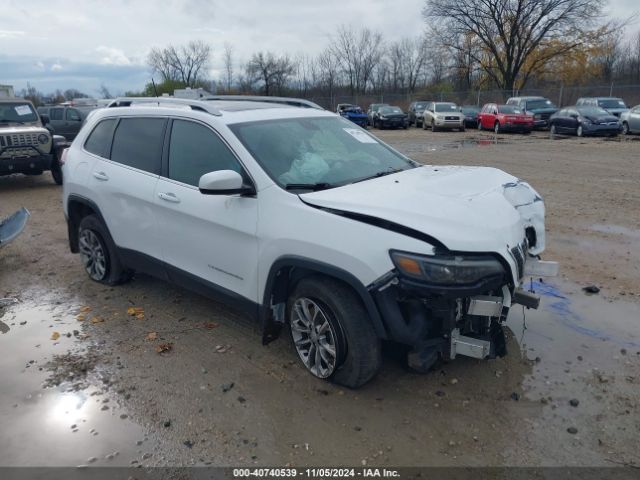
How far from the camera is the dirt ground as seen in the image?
3.02m

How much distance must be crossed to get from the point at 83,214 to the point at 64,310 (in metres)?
1.17

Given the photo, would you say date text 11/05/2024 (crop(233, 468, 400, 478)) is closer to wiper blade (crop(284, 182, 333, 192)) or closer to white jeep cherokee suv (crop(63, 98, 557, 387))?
white jeep cherokee suv (crop(63, 98, 557, 387))

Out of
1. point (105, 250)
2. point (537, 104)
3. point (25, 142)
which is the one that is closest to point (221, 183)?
point (105, 250)

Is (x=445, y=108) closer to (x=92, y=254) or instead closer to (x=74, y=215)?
(x=74, y=215)

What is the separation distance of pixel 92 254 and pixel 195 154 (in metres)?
2.11

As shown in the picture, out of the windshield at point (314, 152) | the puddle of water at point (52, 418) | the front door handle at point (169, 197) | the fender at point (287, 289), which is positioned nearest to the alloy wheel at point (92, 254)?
the puddle of water at point (52, 418)

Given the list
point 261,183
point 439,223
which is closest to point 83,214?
point 261,183

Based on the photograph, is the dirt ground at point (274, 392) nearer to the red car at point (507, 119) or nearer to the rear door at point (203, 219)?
the rear door at point (203, 219)

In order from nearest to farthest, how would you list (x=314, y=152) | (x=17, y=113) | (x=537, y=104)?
(x=314, y=152) < (x=17, y=113) < (x=537, y=104)

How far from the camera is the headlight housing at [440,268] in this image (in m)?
2.96

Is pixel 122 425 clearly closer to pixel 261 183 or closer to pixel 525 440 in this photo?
pixel 261 183

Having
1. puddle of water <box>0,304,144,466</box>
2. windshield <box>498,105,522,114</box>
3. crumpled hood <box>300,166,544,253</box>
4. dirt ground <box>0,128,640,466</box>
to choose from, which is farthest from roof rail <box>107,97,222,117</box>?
windshield <box>498,105,522,114</box>

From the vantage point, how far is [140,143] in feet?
15.7

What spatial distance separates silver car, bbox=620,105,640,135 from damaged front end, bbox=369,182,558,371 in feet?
73.6
